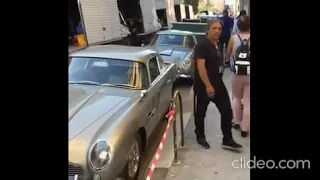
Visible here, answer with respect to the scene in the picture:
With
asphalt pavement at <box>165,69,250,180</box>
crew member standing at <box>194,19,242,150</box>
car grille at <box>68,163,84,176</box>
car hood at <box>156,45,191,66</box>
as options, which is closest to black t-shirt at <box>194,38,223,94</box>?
crew member standing at <box>194,19,242,150</box>

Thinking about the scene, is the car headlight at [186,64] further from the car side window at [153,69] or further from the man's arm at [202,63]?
the man's arm at [202,63]

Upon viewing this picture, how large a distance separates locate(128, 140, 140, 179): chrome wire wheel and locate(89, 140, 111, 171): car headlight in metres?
0.55

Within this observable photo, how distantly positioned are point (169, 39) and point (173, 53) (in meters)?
1.17

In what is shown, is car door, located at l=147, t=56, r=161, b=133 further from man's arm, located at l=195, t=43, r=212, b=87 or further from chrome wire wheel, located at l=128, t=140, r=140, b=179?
man's arm, located at l=195, t=43, r=212, b=87

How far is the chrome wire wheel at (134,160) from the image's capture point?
4.24 m

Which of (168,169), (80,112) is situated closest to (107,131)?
(80,112)

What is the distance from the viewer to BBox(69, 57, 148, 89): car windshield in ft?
16.4

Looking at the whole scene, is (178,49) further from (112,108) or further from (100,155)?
(100,155)

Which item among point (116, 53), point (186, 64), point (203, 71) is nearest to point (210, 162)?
point (203, 71)
